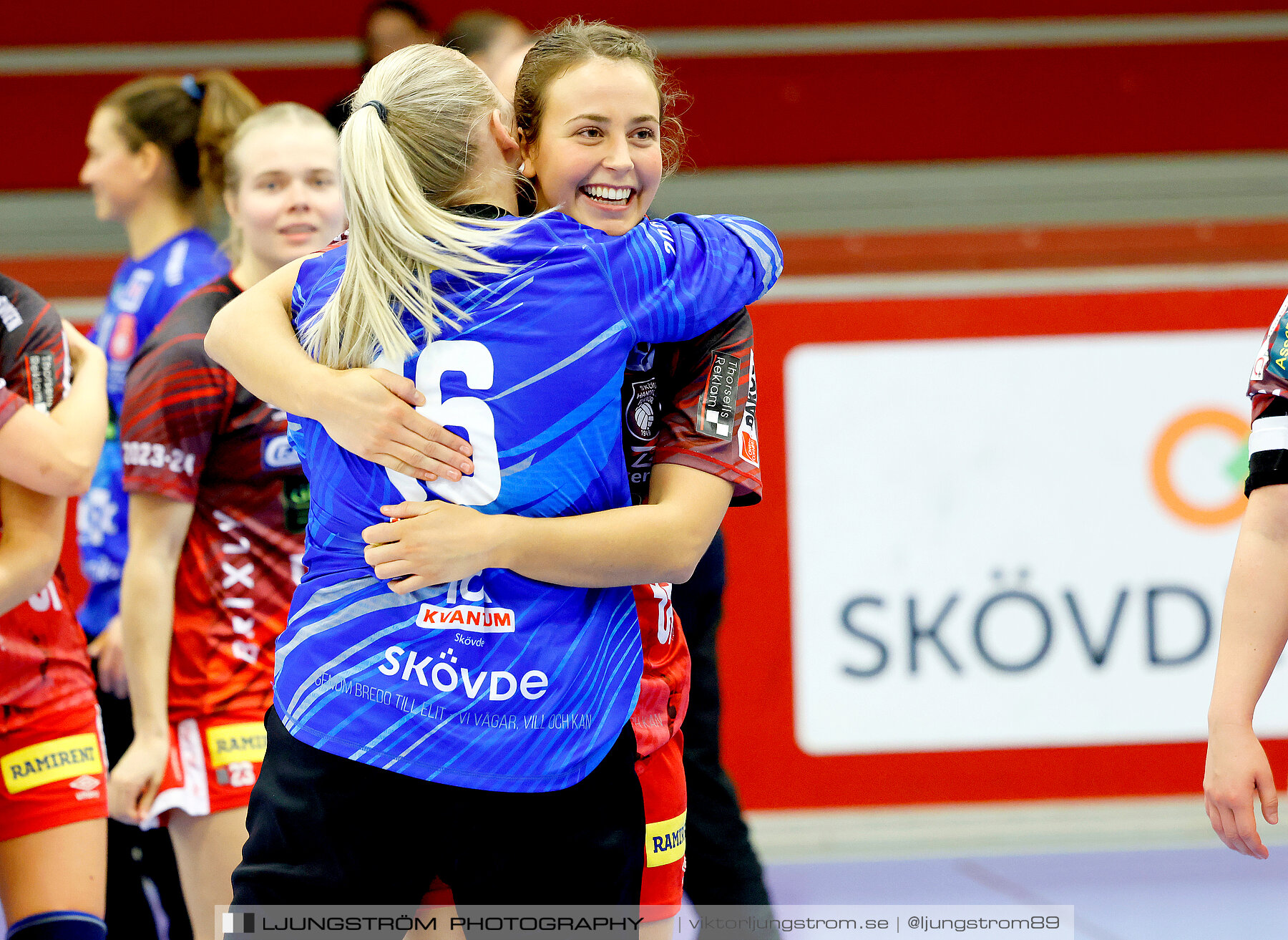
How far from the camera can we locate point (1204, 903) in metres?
3.46

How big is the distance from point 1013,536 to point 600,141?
8.73 feet

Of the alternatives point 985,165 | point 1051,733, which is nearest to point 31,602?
point 1051,733

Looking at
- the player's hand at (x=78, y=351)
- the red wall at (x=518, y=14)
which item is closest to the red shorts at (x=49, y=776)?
the player's hand at (x=78, y=351)

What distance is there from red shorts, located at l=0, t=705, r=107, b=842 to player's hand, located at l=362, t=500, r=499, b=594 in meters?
0.93

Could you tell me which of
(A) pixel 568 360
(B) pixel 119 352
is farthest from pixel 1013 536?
(A) pixel 568 360

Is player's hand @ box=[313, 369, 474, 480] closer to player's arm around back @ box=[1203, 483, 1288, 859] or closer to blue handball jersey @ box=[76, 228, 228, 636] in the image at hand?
player's arm around back @ box=[1203, 483, 1288, 859]

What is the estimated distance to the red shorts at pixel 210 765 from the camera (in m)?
2.21

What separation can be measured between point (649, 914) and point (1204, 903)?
2.40 metres

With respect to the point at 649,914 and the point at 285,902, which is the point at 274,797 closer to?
the point at 285,902

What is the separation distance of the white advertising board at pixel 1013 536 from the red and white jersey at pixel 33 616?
2.29 meters

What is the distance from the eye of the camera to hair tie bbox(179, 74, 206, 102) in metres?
3.15

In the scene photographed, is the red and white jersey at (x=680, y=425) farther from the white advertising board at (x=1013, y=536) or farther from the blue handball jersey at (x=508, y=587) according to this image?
the white advertising board at (x=1013, y=536)

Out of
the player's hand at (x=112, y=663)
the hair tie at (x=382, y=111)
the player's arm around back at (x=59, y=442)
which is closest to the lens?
the hair tie at (x=382, y=111)

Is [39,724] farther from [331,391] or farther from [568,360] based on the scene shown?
[568,360]
